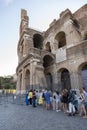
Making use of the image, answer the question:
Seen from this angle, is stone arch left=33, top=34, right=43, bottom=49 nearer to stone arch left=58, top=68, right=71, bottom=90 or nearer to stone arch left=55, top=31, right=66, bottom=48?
stone arch left=55, top=31, right=66, bottom=48

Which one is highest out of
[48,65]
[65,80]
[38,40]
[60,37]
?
[38,40]

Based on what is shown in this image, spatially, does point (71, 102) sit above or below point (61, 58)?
below

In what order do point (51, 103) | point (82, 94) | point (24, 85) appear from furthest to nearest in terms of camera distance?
point (24, 85)
point (51, 103)
point (82, 94)

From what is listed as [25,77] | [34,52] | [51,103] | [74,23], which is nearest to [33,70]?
[34,52]

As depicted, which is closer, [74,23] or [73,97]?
[73,97]

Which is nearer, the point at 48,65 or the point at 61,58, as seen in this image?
the point at 61,58

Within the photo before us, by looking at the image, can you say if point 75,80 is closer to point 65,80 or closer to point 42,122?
point 65,80

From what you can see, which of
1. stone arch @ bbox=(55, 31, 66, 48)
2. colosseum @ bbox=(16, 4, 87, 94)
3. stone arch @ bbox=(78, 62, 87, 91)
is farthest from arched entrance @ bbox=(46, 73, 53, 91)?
stone arch @ bbox=(55, 31, 66, 48)

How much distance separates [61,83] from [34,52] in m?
5.93

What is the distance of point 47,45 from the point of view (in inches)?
933

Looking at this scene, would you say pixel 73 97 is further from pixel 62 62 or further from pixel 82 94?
pixel 62 62

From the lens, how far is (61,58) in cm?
1881

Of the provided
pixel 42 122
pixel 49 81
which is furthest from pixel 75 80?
pixel 42 122

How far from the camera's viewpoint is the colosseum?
16469mm
